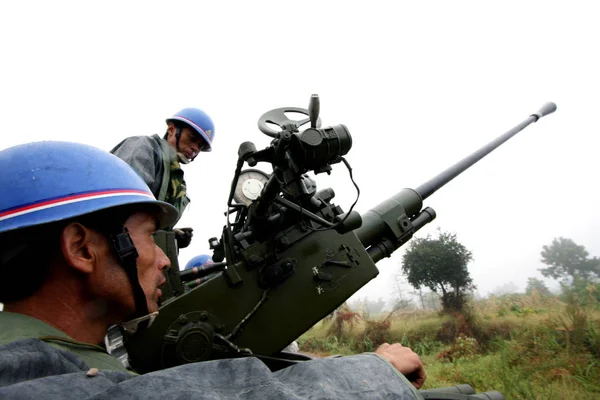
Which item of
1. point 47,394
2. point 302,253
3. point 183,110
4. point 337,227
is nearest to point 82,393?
point 47,394

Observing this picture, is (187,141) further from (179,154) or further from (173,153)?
(173,153)

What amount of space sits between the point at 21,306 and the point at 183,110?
3836 mm

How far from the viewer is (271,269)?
120 inches

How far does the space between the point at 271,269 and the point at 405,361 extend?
1.66 metres

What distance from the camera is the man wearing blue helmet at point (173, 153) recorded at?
348 cm

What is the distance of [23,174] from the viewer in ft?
4.88

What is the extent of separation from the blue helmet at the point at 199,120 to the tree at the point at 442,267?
780 cm

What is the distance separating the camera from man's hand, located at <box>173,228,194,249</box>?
4.16m

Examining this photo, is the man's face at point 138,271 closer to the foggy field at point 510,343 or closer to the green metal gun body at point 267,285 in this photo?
the green metal gun body at point 267,285

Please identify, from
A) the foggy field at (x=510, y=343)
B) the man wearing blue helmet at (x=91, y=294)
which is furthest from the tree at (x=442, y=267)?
the man wearing blue helmet at (x=91, y=294)

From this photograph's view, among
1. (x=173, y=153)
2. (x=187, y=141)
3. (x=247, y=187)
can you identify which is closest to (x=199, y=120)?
(x=187, y=141)

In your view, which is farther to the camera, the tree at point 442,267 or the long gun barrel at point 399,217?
the tree at point 442,267

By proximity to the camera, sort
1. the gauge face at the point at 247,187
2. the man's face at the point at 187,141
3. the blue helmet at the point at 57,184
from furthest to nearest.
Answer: the man's face at the point at 187,141 → the gauge face at the point at 247,187 → the blue helmet at the point at 57,184

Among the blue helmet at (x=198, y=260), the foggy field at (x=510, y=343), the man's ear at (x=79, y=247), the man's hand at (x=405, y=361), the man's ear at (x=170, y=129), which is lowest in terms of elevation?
the foggy field at (x=510, y=343)
